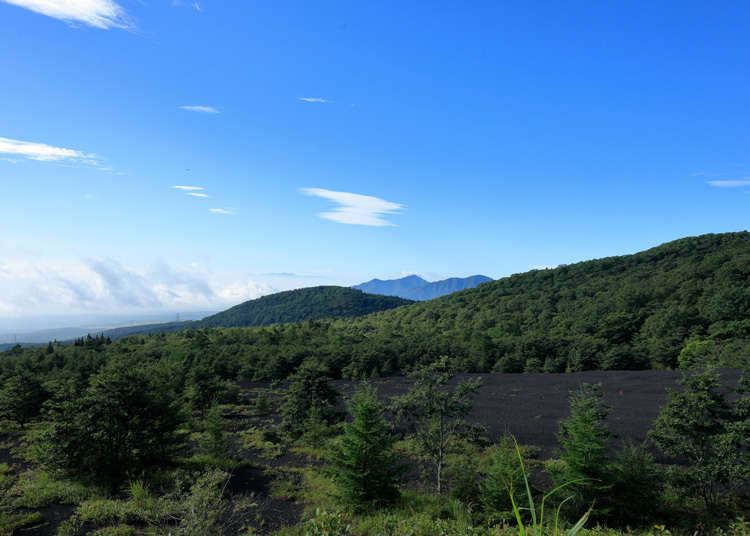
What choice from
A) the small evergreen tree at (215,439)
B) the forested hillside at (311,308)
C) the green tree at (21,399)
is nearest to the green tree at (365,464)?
the small evergreen tree at (215,439)

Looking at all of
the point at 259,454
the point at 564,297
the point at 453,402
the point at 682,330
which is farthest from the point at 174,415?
the point at 564,297

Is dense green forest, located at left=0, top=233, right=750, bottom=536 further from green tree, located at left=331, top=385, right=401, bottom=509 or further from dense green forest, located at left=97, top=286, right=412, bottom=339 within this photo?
dense green forest, located at left=97, top=286, right=412, bottom=339

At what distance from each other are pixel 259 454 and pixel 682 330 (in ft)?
200

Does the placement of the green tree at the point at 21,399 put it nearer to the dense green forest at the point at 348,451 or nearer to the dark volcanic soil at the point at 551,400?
the dense green forest at the point at 348,451

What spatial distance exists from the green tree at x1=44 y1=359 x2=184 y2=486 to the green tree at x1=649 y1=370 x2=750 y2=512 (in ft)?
79.0

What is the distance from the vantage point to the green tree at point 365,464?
1312cm

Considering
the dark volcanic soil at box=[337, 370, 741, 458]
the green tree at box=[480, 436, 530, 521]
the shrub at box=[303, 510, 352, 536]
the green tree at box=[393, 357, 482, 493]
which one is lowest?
the dark volcanic soil at box=[337, 370, 741, 458]

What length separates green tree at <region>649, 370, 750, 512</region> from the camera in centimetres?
1326

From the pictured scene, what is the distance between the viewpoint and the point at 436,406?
1577 cm

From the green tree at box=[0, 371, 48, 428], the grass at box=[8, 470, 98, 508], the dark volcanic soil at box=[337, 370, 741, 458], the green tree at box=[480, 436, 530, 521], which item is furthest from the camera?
the green tree at box=[0, 371, 48, 428]

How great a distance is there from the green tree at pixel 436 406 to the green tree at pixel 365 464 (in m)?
1.97

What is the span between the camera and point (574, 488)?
1343 centimetres

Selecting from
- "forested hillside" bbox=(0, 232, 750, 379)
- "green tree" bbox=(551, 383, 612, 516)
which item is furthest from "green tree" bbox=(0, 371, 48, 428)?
"green tree" bbox=(551, 383, 612, 516)

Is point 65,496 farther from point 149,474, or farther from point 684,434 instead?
point 684,434
